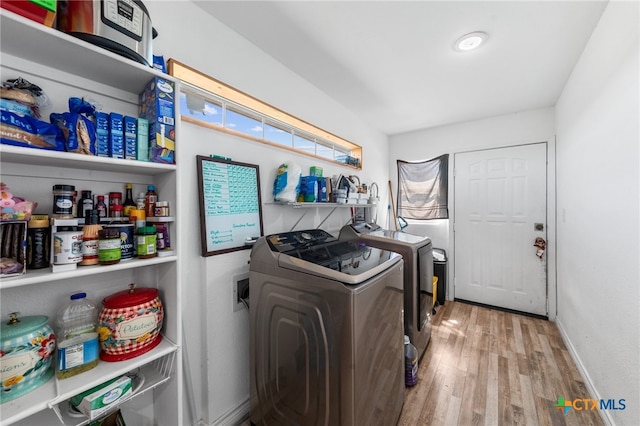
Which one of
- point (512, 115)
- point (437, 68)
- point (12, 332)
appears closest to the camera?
point (12, 332)

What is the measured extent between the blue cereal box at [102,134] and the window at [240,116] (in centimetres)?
48

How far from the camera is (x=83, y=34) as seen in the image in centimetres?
80

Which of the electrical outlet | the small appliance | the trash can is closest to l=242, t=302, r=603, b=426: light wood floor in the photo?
the trash can

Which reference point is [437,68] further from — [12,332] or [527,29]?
[12,332]

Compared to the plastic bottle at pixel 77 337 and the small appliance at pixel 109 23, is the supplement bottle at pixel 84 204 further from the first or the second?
the small appliance at pixel 109 23

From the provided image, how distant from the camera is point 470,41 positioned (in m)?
1.72

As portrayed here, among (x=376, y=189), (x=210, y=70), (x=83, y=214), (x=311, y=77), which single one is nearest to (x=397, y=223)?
(x=376, y=189)

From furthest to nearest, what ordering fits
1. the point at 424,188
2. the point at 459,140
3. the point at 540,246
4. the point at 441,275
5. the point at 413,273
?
the point at 424,188
the point at 459,140
the point at 441,275
the point at 540,246
the point at 413,273

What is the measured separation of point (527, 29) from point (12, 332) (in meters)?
2.99

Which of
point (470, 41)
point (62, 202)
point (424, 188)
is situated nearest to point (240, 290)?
point (62, 202)

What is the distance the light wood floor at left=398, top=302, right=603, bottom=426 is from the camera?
157 cm

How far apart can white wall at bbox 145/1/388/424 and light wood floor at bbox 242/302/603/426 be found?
0.39 m

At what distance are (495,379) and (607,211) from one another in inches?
57.3

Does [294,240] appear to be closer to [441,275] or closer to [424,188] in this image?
[441,275]
